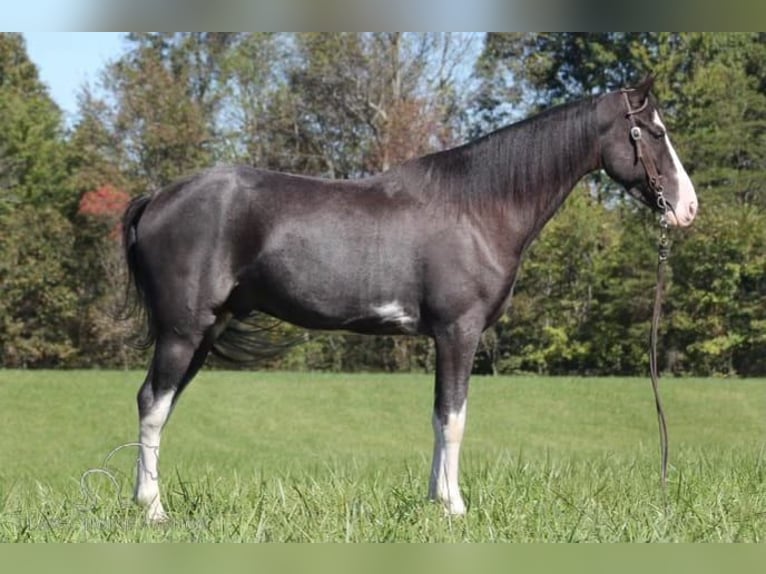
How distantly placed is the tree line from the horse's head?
703cm

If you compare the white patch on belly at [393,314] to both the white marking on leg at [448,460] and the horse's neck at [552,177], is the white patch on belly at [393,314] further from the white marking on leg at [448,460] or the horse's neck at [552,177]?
the horse's neck at [552,177]

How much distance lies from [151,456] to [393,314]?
1205 mm

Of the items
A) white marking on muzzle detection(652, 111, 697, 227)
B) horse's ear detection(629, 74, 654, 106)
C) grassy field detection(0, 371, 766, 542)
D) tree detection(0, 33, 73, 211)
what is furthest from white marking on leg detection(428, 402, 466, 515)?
tree detection(0, 33, 73, 211)

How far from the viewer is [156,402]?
4090 millimetres

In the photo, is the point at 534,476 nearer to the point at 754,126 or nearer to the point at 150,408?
the point at 150,408

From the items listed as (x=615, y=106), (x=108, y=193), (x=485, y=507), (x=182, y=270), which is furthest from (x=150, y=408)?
(x=108, y=193)

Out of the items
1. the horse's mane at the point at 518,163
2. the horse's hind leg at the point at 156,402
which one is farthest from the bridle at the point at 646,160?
the horse's hind leg at the point at 156,402

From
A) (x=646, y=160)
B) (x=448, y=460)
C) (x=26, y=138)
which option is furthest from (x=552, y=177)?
(x=26, y=138)

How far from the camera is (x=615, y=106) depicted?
419 centimetres

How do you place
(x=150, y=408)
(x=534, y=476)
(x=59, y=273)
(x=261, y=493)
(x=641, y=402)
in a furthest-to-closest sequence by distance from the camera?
(x=59, y=273), (x=641, y=402), (x=534, y=476), (x=261, y=493), (x=150, y=408)

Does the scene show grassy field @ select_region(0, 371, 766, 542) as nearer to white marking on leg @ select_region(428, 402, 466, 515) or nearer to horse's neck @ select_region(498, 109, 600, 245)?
white marking on leg @ select_region(428, 402, 466, 515)

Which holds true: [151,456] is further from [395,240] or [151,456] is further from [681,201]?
[681,201]

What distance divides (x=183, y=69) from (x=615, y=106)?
34.6ft

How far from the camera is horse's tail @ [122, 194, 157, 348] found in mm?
4336
